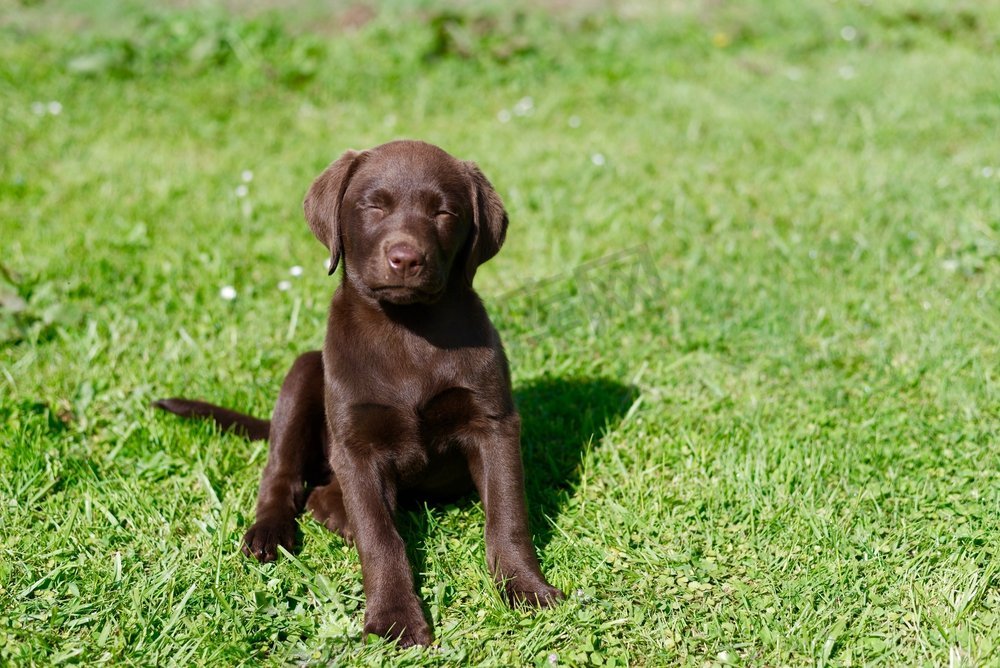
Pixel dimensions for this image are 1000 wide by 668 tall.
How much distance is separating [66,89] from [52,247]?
256 cm

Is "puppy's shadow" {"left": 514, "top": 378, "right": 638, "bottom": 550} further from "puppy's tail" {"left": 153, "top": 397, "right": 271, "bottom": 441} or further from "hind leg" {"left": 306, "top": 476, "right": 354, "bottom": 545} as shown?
"puppy's tail" {"left": 153, "top": 397, "right": 271, "bottom": 441}

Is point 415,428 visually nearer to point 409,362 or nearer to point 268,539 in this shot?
point 409,362

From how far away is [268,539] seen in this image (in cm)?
310

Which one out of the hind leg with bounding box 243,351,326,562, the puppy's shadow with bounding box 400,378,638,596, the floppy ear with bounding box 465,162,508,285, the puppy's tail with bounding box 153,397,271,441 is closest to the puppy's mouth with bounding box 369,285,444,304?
the floppy ear with bounding box 465,162,508,285

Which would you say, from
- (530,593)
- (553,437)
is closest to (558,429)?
(553,437)

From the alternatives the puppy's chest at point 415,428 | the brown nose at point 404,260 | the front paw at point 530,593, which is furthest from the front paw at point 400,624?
the brown nose at point 404,260

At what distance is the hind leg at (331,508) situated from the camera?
3.22 metres

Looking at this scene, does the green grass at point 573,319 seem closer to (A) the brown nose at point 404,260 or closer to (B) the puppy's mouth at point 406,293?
(B) the puppy's mouth at point 406,293

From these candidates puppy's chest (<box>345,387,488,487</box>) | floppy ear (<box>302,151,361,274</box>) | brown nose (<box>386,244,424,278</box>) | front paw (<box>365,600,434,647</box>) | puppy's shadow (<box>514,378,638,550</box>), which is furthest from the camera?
puppy's shadow (<box>514,378,638,550</box>)

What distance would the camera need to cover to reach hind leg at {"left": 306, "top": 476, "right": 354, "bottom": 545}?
10.6 feet

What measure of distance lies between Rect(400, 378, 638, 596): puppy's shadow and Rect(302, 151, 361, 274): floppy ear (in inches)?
36.2

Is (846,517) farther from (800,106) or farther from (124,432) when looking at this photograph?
(800,106)

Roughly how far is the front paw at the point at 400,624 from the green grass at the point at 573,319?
2.1 inches

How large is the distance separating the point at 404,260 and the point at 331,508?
0.97 meters
